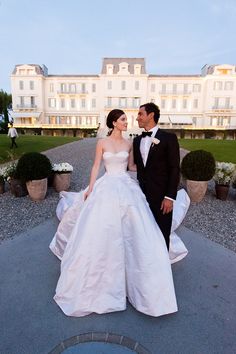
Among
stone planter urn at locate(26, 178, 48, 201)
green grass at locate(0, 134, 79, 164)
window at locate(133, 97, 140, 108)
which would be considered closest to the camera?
stone planter urn at locate(26, 178, 48, 201)

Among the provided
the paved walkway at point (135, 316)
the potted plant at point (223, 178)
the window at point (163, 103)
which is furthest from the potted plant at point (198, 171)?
the window at point (163, 103)

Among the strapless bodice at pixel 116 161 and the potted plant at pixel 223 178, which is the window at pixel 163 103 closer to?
the potted plant at pixel 223 178

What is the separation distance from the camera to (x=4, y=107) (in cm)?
5547

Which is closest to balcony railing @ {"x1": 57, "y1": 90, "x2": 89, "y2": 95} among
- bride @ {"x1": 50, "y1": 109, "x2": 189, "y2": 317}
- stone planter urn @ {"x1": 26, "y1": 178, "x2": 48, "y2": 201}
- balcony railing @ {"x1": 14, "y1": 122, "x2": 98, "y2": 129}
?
balcony railing @ {"x1": 14, "y1": 122, "x2": 98, "y2": 129}

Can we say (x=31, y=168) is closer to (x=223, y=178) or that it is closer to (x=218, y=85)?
(x=223, y=178)

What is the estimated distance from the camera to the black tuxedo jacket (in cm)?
281

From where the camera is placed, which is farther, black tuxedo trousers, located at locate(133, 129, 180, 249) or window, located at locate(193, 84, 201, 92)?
window, located at locate(193, 84, 201, 92)

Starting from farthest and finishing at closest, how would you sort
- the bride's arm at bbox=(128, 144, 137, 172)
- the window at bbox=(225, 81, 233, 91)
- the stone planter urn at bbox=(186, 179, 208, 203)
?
the window at bbox=(225, 81, 233, 91) → the stone planter urn at bbox=(186, 179, 208, 203) → the bride's arm at bbox=(128, 144, 137, 172)

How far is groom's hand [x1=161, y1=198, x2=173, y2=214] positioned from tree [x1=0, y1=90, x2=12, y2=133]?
51736mm

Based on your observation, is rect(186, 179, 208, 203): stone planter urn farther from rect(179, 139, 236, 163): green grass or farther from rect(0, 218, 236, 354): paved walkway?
rect(179, 139, 236, 163): green grass

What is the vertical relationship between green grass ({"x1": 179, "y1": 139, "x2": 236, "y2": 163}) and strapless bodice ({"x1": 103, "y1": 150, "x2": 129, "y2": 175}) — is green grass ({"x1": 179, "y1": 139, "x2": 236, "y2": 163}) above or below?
below

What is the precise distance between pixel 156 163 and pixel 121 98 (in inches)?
2038

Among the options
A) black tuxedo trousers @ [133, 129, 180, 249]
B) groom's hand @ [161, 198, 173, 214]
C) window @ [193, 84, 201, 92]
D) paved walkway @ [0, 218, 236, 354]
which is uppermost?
window @ [193, 84, 201, 92]

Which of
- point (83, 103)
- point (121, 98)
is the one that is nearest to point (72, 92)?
point (83, 103)
